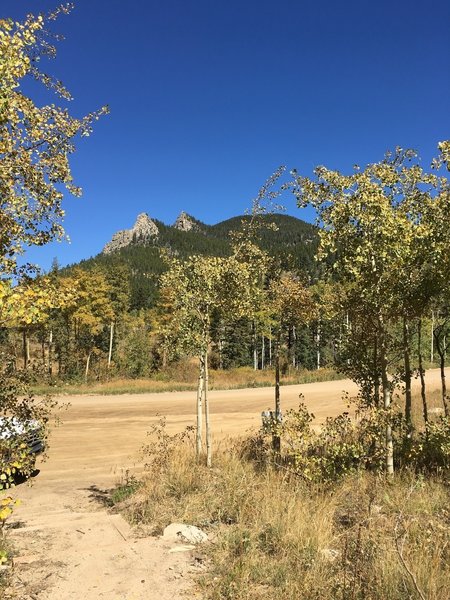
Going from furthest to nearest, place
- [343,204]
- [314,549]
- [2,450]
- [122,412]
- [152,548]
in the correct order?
[122,412] → [343,204] → [152,548] → [314,549] → [2,450]

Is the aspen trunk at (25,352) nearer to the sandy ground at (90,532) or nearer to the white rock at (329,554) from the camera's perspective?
the sandy ground at (90,532)

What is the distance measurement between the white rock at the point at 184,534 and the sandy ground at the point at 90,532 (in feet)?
0.59

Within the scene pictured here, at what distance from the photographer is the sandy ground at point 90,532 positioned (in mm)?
5504

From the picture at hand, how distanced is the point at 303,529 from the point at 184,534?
6.12 ft

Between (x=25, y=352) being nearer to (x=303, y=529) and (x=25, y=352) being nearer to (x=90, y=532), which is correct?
(x=90, y=532)

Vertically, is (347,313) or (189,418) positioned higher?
(347,313)

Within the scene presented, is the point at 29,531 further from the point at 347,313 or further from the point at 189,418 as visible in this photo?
the point at 189,418

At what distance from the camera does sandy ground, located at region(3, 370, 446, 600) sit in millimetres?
5504

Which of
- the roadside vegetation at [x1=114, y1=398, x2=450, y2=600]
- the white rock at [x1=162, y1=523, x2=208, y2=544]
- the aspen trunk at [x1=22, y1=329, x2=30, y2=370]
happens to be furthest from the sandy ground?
the aspen trunk at [x1=22, y1=329, x2=30, y2=370]

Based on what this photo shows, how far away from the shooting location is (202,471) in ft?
29.9

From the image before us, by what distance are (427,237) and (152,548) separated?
20.1 ft

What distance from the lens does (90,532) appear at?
7.50 metres

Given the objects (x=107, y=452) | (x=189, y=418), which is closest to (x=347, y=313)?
(x=107, y=452)

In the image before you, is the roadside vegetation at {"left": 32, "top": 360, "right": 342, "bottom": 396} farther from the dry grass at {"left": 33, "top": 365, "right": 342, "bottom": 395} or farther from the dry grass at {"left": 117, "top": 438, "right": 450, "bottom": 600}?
the dry grass at {"left": 117, "top": 438, "right": 450, "bottom": 600}
